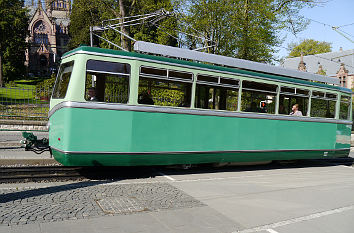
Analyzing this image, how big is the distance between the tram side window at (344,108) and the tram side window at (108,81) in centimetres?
830

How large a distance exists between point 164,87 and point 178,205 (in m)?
2.97

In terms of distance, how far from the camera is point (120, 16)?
20.2 metres

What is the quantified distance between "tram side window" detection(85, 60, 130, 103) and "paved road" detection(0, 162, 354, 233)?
190 centimetres

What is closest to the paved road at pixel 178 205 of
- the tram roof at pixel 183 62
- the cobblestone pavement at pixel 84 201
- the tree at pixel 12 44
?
the cobblestone pavement at pixel 84 201

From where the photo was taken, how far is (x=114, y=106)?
710 centimetres

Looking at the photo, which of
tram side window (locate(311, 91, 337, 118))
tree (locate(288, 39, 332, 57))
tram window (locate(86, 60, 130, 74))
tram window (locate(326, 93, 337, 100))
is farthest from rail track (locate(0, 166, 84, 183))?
tree (locate(288, 39, 332, 57))

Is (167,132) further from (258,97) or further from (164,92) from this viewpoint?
(258,97)

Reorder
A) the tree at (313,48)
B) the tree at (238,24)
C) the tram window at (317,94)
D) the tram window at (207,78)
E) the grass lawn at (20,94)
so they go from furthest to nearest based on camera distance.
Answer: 1. the tree at (313,48)
2. the tree at (238,24)
3. the grass lawn at (20,94)
4. the tram window at (317,94)
5. the tram window at (207,78)

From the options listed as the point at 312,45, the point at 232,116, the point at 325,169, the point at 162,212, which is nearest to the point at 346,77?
the point at 312,45

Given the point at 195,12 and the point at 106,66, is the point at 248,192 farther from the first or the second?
the point at 195,12

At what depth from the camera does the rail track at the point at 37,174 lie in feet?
23.2

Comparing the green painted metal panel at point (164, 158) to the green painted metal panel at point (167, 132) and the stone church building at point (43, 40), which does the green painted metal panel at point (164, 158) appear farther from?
the stone church building at point (43, 40)

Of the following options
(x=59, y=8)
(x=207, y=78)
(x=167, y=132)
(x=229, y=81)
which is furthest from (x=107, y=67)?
(x=59, y=8)

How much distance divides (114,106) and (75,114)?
828 millimetres
